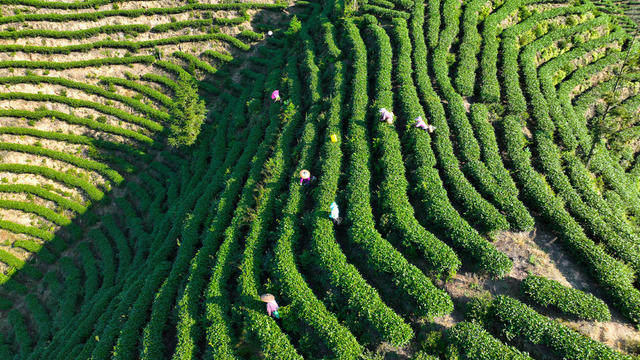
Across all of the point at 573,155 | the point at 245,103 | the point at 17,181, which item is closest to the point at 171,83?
the point at 245,103

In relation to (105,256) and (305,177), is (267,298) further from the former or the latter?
(105,256)

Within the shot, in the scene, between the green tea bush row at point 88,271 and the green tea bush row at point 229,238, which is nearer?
the green tea bush row at point 229,238

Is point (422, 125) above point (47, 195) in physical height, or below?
below

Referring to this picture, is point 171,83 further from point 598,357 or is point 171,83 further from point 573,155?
point 598,357

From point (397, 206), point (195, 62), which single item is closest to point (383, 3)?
point (195, 62)

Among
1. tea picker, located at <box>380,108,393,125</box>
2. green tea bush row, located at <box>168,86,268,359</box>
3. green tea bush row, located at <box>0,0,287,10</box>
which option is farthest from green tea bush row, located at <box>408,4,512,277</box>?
green tea bush row, located at <box>0,0,287,10</box>

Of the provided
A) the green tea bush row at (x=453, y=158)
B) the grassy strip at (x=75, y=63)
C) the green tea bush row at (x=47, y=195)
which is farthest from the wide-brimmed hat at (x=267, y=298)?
the grassy strip at (x=75, y=63)

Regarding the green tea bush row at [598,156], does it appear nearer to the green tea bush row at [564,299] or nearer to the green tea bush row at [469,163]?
the green tea bush row at [469,163]
